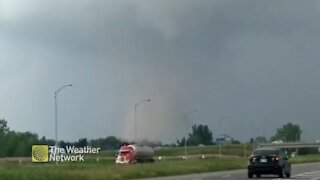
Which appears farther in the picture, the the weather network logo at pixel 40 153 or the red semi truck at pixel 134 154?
the the weather network logo at pixel 40 153

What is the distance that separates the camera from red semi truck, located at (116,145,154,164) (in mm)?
95500

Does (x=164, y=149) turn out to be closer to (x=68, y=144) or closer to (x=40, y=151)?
(x=68, y=144)

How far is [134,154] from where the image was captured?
97.8 metres

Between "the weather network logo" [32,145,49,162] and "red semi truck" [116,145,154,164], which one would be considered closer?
"red semi truck" [116,145,154,164]

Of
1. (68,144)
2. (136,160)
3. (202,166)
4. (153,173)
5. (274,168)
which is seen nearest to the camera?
(274,168)

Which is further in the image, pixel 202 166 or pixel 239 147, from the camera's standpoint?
pixel 239 147

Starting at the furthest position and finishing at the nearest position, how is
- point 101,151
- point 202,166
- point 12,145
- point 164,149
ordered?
1. point 164,149
2. point 12,145
3. point 101,151
4. point 202,166

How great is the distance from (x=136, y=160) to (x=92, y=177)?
54.7m

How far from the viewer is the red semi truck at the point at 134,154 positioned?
313ft

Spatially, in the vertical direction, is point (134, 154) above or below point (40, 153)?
below

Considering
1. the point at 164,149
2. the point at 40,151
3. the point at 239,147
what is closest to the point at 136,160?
the point at 40,151

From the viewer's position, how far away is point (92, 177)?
143ft

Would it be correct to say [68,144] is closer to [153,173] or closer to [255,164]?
[153,173]

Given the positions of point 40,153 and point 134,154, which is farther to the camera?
point 40,153
